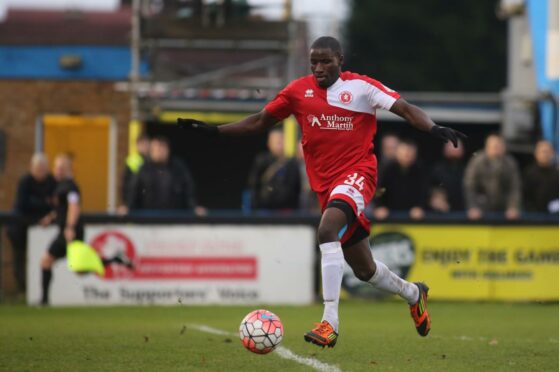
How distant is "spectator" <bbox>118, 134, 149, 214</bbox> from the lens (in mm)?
17734

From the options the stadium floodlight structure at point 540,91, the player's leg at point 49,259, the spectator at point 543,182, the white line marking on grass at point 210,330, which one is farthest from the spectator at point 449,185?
the white line marking on grass at point 210,330

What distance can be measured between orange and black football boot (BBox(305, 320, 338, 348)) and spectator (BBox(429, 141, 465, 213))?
862cm

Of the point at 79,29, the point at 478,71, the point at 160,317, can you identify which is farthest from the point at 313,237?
the point at 478,71

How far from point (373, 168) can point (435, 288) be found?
7725 millimetres

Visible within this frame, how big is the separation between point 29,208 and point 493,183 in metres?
6.59

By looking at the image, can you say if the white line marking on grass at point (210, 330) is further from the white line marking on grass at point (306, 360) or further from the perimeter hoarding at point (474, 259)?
the perimeter hoarding at point (474, 259)

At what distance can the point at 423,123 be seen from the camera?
965 centimetres

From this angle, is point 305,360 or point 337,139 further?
point 337,139

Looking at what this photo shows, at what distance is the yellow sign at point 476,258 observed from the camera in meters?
17.4

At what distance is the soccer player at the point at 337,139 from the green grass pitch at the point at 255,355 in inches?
27.9

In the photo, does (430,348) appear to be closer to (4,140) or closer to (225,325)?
(225,325)

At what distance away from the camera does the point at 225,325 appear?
1326 centimetres

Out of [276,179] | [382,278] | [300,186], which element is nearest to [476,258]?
[300,186]

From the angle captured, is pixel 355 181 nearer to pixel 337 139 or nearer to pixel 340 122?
pixel 337 139
